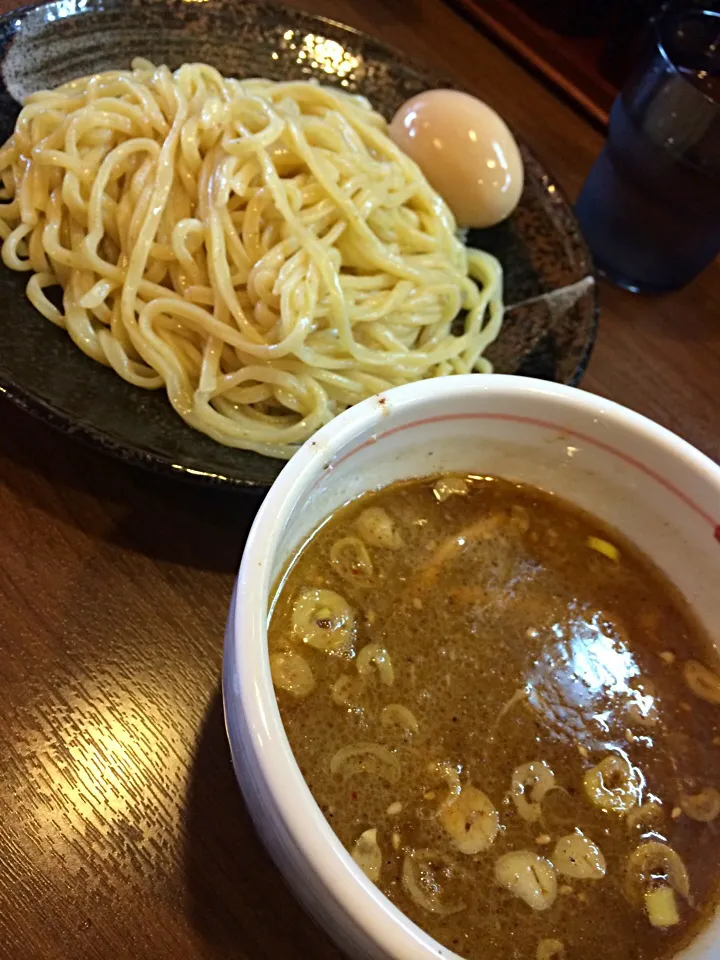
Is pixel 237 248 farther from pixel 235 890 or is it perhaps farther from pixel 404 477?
pixel 235 890

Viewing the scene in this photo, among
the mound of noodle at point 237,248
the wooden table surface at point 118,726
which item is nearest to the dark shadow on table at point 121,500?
the wooden table surface at point 118,726

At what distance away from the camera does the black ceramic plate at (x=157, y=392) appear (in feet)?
3.17

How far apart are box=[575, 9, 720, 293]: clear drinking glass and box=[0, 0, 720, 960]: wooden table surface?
948 millimetres

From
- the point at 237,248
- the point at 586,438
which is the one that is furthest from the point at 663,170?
the point at 586,438

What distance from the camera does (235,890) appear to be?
0.77 m

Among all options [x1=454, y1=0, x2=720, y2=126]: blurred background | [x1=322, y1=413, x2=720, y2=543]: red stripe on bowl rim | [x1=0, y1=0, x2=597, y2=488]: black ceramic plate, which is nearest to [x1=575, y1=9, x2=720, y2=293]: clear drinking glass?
[x1=0, y1=0, x2=597, y2=488]: black ceramic plate

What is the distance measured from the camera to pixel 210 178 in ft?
4.27

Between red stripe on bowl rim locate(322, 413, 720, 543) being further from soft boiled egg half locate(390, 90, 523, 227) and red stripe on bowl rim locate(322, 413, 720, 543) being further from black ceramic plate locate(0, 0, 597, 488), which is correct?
soft boiled egg half locate(390, 90, 523, 227)

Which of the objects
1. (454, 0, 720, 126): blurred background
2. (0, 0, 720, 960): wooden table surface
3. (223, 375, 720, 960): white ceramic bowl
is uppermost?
(454, 0, 720, 126): blurred background

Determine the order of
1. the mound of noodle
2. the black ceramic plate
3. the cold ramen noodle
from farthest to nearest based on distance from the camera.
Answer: the mound of noodle, the black ceramic plate, the cold ramen noodle

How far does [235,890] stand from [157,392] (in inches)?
25.1

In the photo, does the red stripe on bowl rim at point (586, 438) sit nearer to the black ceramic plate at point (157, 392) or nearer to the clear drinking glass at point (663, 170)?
the black ceramic plate at point (157, 392)

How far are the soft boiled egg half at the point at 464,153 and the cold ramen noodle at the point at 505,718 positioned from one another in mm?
805

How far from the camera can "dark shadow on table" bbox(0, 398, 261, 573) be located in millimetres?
997
